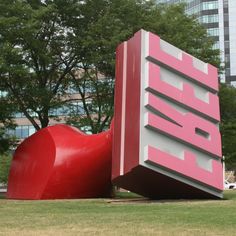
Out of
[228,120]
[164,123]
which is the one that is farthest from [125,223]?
[228,120]

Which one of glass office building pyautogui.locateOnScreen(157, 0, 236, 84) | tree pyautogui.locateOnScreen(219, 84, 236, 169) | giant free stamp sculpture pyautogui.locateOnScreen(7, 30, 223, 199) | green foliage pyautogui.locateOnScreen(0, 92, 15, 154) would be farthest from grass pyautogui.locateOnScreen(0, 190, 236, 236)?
glass office building pyautogui.locateOnScreen(157, 0, 236, 84)

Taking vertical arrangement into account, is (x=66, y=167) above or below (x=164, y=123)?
below

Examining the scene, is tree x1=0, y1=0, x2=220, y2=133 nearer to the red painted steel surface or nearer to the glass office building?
the red painted steel surface

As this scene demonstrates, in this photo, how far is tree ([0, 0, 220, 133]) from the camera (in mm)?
23891

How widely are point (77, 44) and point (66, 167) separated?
8.18 m

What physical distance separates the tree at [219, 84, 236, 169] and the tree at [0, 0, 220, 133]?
6.52 ft

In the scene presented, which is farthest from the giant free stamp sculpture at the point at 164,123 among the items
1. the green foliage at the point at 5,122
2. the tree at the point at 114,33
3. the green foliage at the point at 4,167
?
the green foliage at the point at 4,167

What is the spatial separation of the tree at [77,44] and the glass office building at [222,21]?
74.0 metres

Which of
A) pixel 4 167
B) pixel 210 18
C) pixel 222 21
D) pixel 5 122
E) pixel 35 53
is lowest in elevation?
pixel 5 122

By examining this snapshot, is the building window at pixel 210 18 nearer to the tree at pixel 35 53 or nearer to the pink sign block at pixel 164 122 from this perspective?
the tree at pixel 35 53

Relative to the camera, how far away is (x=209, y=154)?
715 inches

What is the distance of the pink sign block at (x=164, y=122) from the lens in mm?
16938

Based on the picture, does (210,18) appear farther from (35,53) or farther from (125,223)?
(125,223)

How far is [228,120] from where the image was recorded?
2970cm
